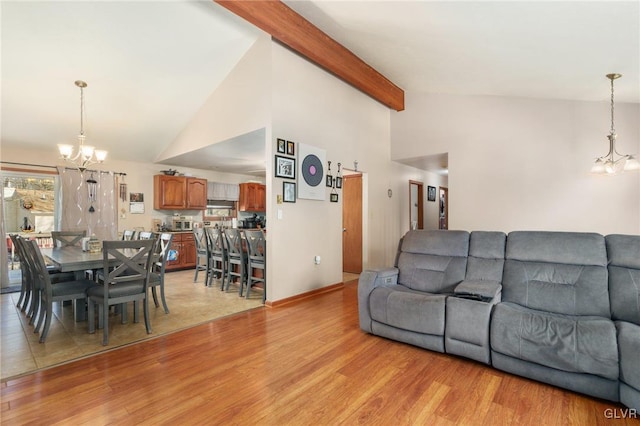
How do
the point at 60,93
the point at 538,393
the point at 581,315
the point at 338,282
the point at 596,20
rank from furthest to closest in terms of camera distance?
Result: 1. the point at 338,282
2. the point at 60,93
3. the point at 596,20
4. the point at 581,315
5. the point at 538,393

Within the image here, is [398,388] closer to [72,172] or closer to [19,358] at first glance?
[19,358]

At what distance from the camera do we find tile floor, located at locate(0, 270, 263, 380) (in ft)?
8.19

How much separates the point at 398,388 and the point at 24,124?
248 inches

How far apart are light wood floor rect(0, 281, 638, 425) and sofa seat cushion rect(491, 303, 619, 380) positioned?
0.75 ft

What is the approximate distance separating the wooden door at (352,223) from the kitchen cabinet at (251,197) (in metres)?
3.19

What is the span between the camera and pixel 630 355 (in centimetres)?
172

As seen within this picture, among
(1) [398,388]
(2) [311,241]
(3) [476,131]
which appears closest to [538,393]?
(1) [398,388]

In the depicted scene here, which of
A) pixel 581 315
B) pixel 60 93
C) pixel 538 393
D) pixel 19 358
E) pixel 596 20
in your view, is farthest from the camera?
pixel 60 93

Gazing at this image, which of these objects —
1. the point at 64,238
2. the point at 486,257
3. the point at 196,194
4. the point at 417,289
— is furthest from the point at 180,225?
the point at 486,257

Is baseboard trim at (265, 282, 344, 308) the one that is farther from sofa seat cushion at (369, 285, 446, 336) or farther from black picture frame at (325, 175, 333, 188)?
black picture frame at (325, 175, 333, 188)

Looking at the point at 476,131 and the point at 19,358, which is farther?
the point at 476,131

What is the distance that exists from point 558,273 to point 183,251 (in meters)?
6.46

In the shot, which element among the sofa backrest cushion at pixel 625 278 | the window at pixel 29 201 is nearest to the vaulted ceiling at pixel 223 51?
the window at pixel 29 201

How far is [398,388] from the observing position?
2.06 m
